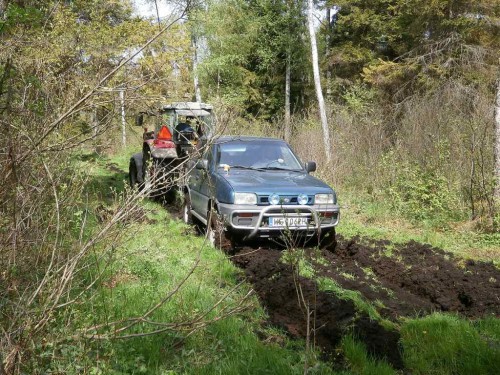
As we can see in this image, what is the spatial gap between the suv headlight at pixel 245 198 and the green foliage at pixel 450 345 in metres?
2.91

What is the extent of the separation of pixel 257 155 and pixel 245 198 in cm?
156

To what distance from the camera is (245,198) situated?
23.5ft

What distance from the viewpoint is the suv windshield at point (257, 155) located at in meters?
8.41

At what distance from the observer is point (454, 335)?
4.56 m

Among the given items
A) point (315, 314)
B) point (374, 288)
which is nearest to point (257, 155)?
point (374, 288)

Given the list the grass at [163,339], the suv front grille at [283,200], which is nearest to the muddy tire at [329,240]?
the suv front grille at [283,200]

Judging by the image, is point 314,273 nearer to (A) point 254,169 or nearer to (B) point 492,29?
(A) point 254,169

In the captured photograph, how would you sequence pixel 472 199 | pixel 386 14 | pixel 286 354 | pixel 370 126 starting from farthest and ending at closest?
pixel 386 14 < pixel 370 126 < pixel 472 199 < pixel 286 354

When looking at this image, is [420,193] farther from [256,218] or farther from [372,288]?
[372,288]

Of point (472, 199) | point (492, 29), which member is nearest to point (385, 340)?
point (472, 199)

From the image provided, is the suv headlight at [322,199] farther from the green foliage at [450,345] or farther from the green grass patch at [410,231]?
the green foliage at [450,345]

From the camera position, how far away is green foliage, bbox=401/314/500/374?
4020 mm

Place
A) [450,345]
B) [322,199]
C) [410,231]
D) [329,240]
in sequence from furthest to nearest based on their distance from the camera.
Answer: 1. [410,231]
2. [329,240]
3. [322,199]
4. [450,345]

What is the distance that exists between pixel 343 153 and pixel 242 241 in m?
7.67
